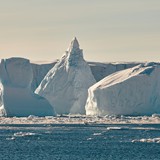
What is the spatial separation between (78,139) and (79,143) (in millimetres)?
5376

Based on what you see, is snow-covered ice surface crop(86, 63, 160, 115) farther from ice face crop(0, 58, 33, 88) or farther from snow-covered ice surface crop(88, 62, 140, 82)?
snow-covered ice surface crop(88, 62, 140, 82)

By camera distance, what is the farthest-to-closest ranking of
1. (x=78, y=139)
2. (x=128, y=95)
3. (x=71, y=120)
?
1. (x=128, y=95)
2. (x=71, y=120)
3. (x=78, y=139)

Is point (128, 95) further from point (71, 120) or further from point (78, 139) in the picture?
point (78, 139)

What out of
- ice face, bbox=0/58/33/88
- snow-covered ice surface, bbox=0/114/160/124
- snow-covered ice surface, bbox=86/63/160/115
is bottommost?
snow-covered ice surface, bbox=0/114/160/124

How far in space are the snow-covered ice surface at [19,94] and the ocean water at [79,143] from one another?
36.1ft

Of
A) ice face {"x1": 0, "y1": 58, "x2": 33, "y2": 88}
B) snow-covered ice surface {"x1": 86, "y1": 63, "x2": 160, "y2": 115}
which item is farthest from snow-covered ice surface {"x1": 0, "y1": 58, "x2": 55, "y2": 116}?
snow-covered ice surface {"x1": 86, "y1": 63, "x2": 160, "y2": 115}

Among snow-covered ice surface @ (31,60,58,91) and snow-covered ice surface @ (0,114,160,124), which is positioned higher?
snow-covered ice surface @ (31,60,58,91)

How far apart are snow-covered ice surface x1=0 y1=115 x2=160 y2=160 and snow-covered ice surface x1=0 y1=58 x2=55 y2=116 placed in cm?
194

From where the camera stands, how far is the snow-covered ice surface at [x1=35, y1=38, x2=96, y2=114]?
127938 millimetres

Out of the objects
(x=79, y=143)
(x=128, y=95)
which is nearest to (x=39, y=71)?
(x=128, y=95)

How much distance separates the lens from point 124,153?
62.2 meters

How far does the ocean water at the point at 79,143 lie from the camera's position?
196ft

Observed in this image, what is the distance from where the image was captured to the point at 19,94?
112 metres

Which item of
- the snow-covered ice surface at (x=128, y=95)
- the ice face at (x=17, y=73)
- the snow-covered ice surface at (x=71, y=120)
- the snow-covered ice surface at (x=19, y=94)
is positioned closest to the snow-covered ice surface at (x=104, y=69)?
the snow-covered ice surface at (x=128, y=95)
